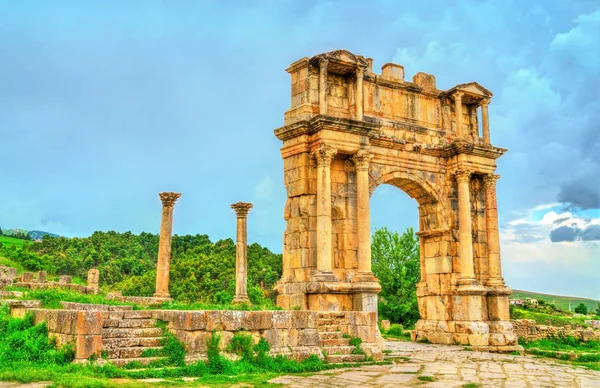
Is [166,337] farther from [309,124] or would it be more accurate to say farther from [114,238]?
[114,238]

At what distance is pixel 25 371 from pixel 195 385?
2.10 meters

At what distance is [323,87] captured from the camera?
16344 millimetres

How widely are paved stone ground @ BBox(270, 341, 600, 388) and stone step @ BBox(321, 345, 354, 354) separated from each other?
2.47ft

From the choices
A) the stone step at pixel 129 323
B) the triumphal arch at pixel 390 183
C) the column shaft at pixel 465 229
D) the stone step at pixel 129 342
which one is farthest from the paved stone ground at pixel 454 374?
the column shaft at pixel 465 229

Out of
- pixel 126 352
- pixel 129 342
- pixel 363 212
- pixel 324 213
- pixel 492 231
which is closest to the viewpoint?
pixel 126 352

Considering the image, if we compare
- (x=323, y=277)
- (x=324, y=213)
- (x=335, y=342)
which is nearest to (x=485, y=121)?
(x=324, y=213)

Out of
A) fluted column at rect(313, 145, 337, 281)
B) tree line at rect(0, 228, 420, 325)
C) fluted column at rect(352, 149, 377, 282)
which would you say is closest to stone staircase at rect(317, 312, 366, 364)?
fluted column at rect(313, 145, 337, 281)

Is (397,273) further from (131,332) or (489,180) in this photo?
(131,332)

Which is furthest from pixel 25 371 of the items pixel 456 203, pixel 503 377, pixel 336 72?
pixel 456 203

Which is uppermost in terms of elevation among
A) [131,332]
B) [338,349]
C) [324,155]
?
[324,155]

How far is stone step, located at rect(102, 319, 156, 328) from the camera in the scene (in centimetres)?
920

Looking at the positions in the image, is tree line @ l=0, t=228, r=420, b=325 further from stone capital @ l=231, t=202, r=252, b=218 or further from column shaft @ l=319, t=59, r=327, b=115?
column shaft @ l=319, t=59, r=327, b=115

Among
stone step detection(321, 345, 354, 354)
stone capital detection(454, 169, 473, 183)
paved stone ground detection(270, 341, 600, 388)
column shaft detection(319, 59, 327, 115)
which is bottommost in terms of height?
paved stone ground detection(270, 341, 600, 388)

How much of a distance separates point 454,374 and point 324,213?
6.34 metres
